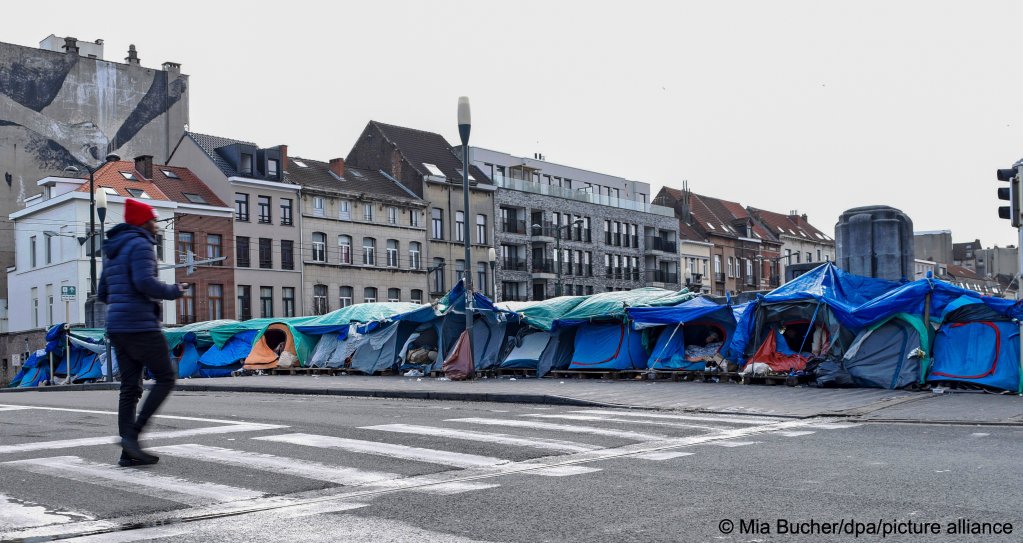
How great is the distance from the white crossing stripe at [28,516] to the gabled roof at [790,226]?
94444mm

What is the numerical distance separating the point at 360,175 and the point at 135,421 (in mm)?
60654

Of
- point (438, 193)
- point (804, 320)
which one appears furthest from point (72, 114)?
point (804, 320)

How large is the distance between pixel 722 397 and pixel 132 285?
11.5 meters

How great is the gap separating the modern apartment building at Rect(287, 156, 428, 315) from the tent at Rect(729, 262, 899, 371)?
43.5m

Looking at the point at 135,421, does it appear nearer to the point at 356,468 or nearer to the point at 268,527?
the point at 356,468

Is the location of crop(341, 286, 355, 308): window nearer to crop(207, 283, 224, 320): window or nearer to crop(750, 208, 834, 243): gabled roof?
crop(207, 283, 224, 320): window

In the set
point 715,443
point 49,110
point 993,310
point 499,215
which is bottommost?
point 715,443

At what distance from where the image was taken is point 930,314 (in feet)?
61.8

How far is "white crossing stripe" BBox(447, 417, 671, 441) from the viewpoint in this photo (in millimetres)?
10705

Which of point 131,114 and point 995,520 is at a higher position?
point 131,114

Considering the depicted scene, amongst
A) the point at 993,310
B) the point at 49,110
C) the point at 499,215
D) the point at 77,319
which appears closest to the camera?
the point at 993,310

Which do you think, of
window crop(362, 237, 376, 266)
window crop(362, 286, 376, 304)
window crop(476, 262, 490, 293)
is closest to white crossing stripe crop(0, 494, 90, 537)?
window crop(362, 286, 376, 304)

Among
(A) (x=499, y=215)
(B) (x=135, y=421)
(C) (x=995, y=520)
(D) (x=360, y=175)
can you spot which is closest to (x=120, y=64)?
(D) (x=360, y=175)

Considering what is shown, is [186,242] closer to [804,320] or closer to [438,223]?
[438,223]
